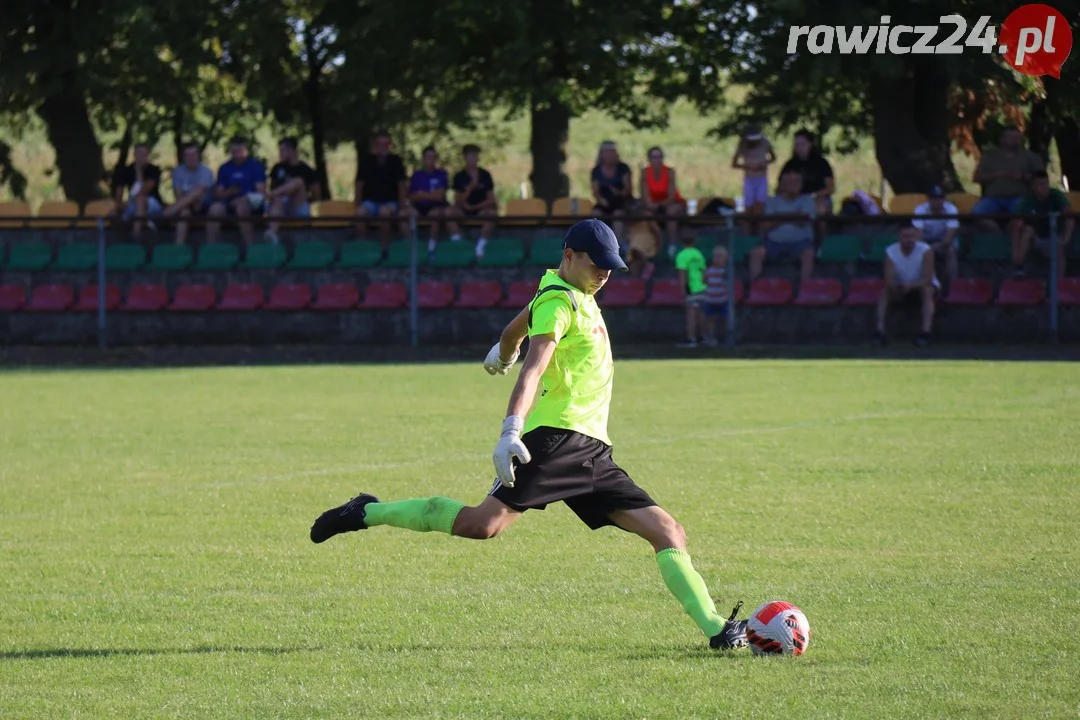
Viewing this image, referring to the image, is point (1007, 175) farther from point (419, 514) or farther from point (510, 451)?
point (510, 451)

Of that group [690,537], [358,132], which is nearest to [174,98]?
[358,132]

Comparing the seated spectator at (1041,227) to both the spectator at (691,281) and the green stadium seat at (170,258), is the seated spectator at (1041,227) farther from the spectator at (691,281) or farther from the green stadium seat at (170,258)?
the green stadium seat at (170,258)

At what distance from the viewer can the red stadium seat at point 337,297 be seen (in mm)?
22891

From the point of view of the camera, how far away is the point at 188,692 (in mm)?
5383

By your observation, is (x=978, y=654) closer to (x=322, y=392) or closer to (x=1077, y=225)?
(x=322, y=392)

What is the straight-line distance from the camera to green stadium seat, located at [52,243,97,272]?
23609 millimetres

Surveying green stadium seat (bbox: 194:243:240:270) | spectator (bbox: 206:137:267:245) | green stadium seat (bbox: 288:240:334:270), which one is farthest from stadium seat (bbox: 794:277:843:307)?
green stadium seat (bbox: 194:243:240:270)

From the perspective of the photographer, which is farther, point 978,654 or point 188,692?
point 978,654

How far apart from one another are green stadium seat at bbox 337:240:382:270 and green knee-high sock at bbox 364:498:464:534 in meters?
16.6

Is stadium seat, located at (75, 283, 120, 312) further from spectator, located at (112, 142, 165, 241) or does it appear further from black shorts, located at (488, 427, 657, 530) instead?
black shorts, located at (488, 427, 657, 530)

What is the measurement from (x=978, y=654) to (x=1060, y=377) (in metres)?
11.8

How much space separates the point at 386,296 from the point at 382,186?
175 cm

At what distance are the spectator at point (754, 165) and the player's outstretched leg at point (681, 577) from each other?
16315mm

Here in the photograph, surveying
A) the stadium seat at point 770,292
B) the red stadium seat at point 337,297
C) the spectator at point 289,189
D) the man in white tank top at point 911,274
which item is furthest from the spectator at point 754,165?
the spectator at point 289,189
